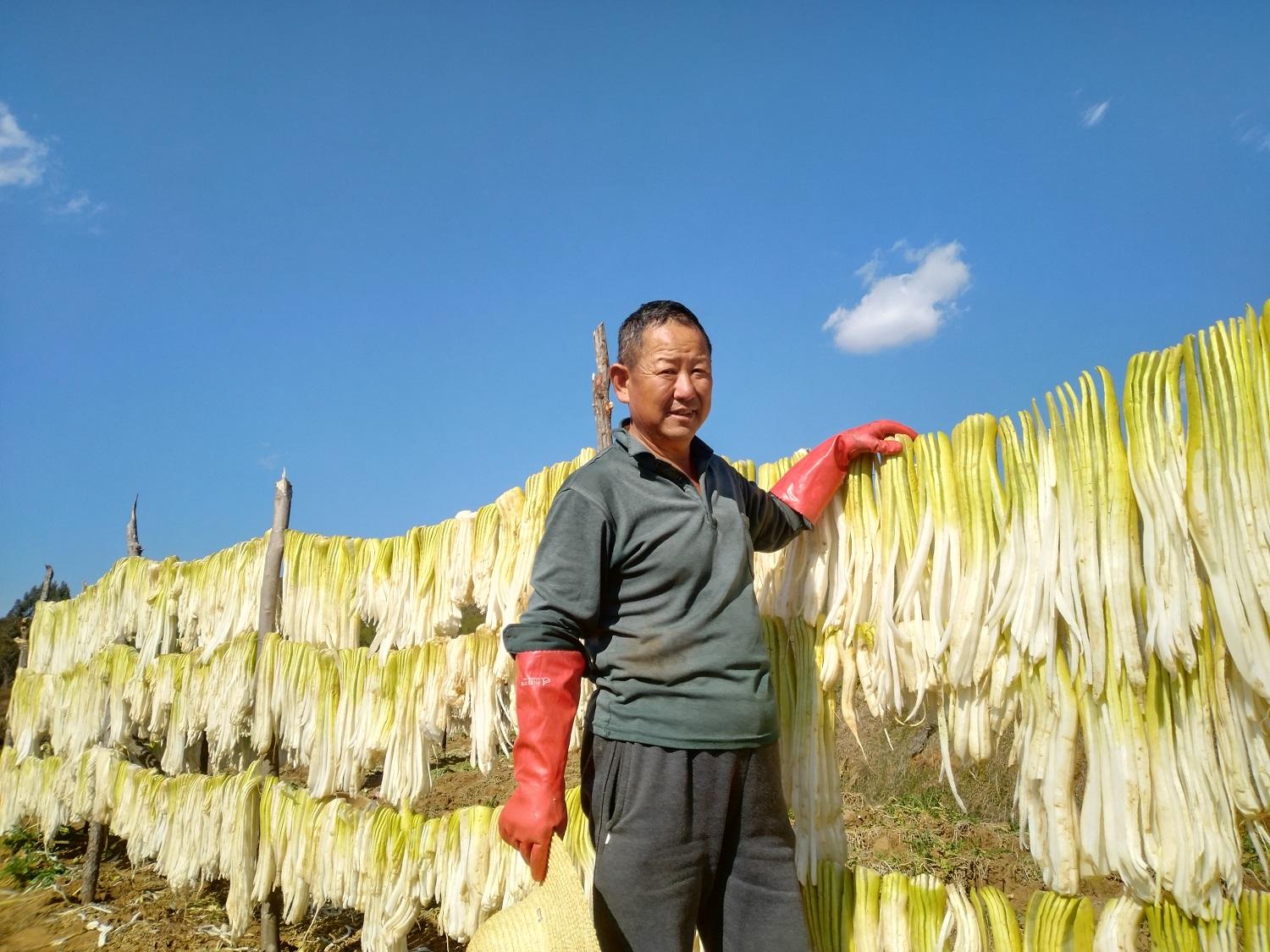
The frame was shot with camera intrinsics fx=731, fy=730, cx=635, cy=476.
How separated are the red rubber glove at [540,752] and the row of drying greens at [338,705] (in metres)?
1.45

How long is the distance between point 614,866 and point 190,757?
5596 mm

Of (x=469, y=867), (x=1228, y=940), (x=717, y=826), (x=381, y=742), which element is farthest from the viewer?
(x=381, y=742)

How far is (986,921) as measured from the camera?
211 centimetres

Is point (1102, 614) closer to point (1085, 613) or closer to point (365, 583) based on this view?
point (1085, 613)

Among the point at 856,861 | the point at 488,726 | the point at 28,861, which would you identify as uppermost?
the point at 488,726

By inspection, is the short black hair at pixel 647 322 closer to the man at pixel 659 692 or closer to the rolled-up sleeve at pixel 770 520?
the man at pixel 659 692

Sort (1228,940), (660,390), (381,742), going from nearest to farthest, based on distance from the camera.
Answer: (1228,940), (660,390), (381,742)

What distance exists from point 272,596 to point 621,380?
10.6 feet

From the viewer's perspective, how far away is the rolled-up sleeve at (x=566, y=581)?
1779mm

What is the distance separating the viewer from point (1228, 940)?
1.64 metres

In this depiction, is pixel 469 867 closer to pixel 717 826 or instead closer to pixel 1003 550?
pixel 717 826

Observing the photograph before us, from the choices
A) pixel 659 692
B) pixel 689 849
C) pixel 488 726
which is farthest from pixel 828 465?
pixel 488 726

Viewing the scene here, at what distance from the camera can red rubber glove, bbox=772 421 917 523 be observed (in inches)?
89.2

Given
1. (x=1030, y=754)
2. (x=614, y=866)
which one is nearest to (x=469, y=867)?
(x=614, y=866)
